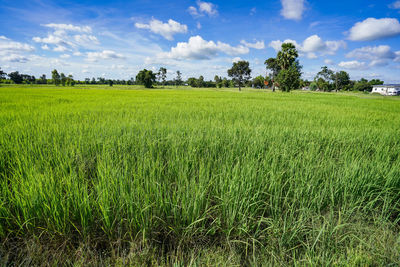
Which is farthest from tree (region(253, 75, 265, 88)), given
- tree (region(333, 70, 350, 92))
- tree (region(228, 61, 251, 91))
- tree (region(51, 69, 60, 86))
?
tree (region(51, 69, 60, 86))

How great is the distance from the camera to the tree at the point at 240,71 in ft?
247

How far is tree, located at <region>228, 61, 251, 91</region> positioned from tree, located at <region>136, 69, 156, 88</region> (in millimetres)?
33905

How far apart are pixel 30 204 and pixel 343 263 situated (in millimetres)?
2188

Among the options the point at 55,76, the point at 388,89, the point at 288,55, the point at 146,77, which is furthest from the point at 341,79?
the point at 55,76

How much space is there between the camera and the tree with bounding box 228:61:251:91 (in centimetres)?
7531

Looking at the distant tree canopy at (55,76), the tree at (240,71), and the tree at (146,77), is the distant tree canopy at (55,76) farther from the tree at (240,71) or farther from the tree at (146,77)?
the tree at (240,71)

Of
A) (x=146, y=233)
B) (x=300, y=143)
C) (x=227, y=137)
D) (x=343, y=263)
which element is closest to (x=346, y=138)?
(x=300, y=143)

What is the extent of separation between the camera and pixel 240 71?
76.2 metres

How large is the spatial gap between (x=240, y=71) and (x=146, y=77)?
1568 inches

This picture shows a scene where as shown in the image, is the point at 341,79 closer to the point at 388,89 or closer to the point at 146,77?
the point at 388,89

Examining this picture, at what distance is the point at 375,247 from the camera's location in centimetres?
115

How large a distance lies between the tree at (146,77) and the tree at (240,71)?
1335 inches

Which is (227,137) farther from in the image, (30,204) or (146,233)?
(30,204)

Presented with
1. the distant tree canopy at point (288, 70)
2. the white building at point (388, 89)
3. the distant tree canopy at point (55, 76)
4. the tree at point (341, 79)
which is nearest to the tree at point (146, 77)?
the distant tree canopy at point (55, 76)
